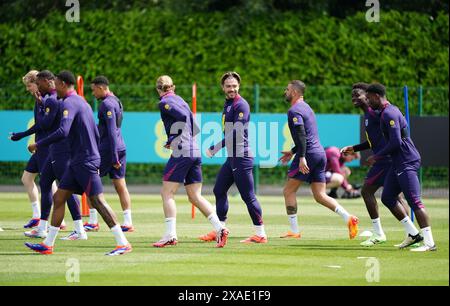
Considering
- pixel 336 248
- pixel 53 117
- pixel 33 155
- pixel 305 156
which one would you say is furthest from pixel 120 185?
pixel 336 248

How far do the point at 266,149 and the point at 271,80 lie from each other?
299 cm

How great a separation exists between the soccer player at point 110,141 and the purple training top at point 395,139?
4019mm

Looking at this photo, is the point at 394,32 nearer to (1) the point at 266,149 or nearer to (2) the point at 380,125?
(1) the point at 266,149

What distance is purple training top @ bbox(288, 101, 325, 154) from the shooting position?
1544cm

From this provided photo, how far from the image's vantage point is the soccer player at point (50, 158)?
14.7 m

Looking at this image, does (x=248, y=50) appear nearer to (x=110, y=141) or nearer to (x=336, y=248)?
(x=110, y=141)

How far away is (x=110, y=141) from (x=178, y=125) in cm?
184

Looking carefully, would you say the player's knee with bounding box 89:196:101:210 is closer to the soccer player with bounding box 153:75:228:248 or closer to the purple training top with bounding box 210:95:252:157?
the soccer player with bounding box 153:75:228:248

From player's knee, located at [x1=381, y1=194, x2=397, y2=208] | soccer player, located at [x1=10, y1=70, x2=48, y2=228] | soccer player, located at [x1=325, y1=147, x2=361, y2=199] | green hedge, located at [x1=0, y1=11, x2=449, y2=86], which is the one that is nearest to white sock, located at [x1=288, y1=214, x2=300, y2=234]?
player's knee, located at [x1=381, y1=194, x2=397, y2=208]

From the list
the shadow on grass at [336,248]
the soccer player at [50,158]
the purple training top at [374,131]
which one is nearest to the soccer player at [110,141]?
the soccer player at [50,158]

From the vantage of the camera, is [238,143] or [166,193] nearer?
[166,193]

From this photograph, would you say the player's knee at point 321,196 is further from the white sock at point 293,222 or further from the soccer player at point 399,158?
the soccer player at point 399,158

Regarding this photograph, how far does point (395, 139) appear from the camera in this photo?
14203mm

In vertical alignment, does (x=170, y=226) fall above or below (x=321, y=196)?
below
